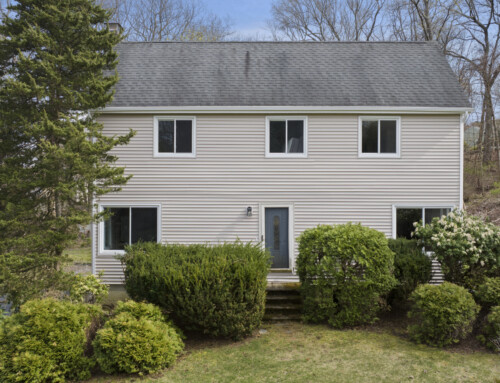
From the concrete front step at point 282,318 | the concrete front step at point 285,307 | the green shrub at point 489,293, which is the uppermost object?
the green shrub at point 489,293

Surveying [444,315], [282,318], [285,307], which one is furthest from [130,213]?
[444,315]

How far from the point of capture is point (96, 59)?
30.9 ft

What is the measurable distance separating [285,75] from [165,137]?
404 centimetres

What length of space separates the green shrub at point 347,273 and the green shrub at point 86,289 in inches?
190

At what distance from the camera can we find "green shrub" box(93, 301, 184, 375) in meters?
6.69

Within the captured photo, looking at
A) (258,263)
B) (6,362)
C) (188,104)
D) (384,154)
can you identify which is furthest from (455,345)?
(188,104)

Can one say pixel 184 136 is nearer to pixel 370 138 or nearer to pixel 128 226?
pixel 128 226

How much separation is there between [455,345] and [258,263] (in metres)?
3.94

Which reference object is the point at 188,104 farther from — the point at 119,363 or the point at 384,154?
the point at 119,363

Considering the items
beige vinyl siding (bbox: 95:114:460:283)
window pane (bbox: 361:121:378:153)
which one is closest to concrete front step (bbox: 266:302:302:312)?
beige vinyl siding (bbox: 95:114:460:283)

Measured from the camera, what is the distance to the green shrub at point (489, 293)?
7.95 metres

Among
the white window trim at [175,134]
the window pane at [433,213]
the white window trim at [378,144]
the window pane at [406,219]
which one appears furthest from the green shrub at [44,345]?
the window pane at [433,213]

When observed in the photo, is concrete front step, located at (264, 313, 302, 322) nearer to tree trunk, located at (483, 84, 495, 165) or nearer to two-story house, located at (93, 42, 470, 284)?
two-story house, located at (93, 42, 470, 284)

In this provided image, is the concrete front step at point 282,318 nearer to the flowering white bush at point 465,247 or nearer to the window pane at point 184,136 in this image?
the flowering white bush at point 465,247
